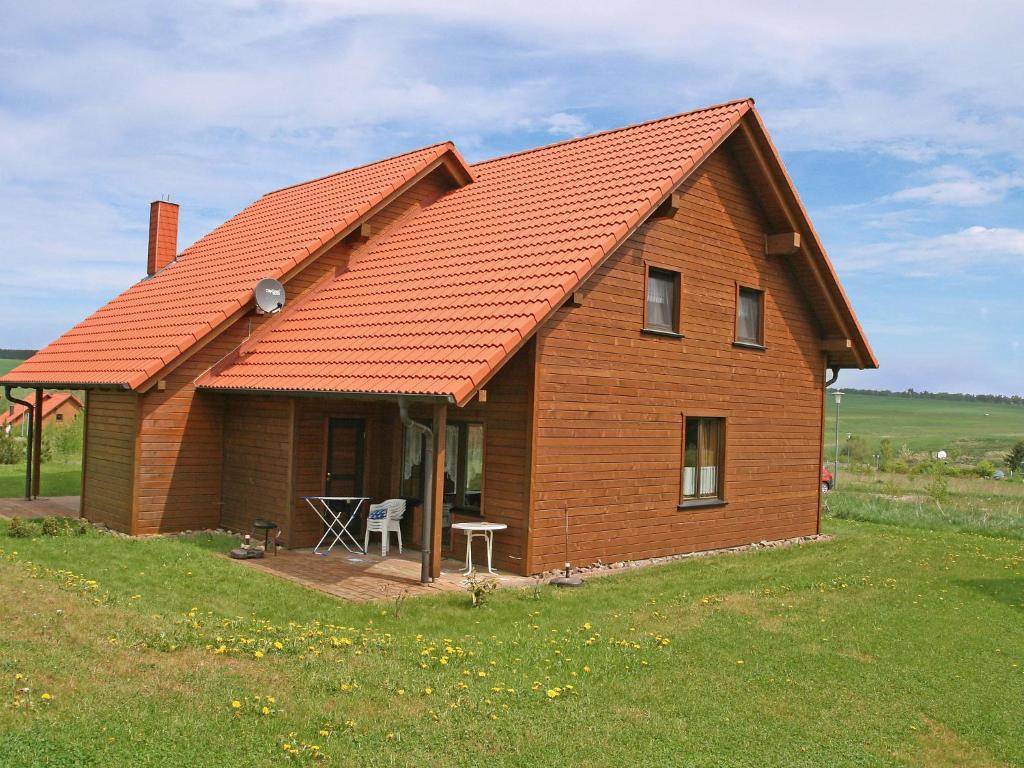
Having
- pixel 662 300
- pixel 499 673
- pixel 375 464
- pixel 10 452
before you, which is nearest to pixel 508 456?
pixel 375 464

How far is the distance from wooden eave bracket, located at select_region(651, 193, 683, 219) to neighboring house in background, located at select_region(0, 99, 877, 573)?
0.13ft

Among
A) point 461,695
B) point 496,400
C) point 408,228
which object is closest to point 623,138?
point 408,228

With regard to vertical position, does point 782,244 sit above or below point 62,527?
above

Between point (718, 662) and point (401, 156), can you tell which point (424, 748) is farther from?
point (401, 156)

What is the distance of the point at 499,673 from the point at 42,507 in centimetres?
1286

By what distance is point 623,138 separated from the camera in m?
15.0

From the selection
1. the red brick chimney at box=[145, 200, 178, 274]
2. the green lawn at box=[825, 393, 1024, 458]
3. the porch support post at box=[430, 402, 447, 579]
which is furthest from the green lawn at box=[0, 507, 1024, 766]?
the green lawn at box=[825, 393, 1024, 458]

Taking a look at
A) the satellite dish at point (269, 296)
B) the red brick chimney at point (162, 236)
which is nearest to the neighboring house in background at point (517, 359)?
the satellite dish at point (269, 296)

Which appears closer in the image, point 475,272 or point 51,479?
point 475,272

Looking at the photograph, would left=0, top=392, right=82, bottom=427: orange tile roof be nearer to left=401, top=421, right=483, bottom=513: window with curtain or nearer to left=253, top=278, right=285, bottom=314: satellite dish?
left=253, top=278, right=285, bottom=314: satellite dish

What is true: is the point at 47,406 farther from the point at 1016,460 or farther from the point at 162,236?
the point at 1016,460

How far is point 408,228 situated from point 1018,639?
11.5 metres

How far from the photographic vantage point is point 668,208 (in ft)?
43.9

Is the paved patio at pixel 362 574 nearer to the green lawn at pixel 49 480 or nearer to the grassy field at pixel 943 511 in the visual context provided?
the green lawn at pixel 49 480
